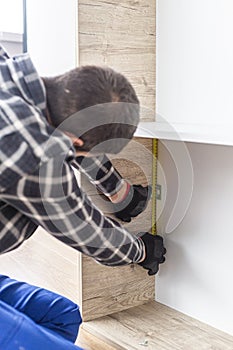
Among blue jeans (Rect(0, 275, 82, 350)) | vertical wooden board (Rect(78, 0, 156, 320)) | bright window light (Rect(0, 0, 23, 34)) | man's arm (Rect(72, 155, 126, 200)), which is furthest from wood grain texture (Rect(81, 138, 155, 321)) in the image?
bright window light (Rect(0, 0, 23, 34))

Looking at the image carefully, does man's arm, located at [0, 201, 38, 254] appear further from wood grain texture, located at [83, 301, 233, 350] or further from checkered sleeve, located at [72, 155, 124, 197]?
wood grain texture, located at [83, 301, 233, 350]

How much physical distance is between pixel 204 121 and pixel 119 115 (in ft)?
2.68

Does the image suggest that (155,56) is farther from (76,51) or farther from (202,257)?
(202,257)

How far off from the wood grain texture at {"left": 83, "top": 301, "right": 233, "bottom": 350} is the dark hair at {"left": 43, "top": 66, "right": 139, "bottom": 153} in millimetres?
Result: 938

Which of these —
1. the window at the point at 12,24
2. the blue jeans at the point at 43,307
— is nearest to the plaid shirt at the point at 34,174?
the blue jeans at the point at 43,307

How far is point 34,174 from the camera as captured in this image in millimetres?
893

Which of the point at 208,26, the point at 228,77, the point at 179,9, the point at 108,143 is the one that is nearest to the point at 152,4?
the point at 179,9

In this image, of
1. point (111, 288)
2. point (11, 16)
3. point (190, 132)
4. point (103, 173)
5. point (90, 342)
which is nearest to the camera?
point (103, 173)

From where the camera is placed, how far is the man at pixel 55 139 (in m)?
0.88

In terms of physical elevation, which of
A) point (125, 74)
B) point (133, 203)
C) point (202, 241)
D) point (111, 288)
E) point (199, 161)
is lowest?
point (111, 288)

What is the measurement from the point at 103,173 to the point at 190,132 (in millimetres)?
291

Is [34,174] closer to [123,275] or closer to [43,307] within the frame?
[43,307]

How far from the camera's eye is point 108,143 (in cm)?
99

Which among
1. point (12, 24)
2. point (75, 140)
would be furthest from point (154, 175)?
point (75, 140)
